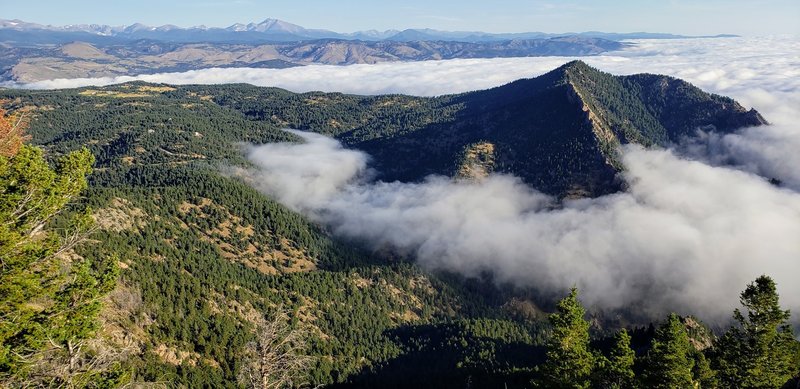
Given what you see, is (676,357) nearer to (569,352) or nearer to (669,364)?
(669,364)

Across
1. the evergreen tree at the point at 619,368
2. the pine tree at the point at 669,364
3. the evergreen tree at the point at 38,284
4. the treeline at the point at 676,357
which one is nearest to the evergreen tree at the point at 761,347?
the treeline at the point at 676,357

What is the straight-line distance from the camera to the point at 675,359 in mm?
47750

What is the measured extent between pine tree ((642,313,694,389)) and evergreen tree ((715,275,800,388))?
10018 mm

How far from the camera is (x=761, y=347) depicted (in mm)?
53719

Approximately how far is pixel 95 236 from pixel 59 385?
465 ft

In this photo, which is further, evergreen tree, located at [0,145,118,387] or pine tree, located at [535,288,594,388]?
pine tree, located at [535,288,594,388]

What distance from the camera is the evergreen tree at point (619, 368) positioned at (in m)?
51.8

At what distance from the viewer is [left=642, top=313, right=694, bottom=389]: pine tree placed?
4772 centimetres

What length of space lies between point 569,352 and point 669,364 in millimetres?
9212

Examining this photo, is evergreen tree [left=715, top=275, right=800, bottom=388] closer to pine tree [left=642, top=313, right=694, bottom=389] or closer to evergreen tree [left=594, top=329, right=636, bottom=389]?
pine tree [left=642, top=313, right=694, bottom=389]

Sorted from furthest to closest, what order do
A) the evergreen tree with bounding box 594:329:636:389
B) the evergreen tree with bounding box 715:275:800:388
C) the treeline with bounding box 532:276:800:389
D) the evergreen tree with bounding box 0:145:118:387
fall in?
the evergreen tree with bounding box 715:275:800:388 < the evergreen tree with bounding box 594:329:636:389 < the treeline with bounding box 532:276:800:389 < the evergreen tree with bounding box 0:145:118:387

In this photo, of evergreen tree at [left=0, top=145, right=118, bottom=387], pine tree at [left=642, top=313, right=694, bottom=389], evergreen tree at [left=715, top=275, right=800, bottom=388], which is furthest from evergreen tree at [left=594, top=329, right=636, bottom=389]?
Answer: evergreen tree at [left=0, top=145, right=118, bottom=387]

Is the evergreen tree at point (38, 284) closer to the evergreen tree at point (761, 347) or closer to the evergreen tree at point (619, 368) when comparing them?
the evergreen tree at point (619, 368)

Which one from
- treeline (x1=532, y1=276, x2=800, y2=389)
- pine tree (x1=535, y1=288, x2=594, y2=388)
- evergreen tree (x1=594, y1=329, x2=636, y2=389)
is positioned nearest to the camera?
treeline (x1=532, y1=276, x2=800, y2=389)
